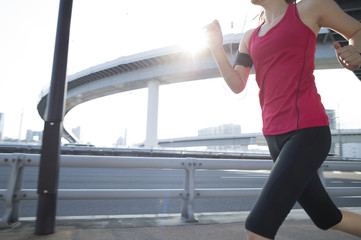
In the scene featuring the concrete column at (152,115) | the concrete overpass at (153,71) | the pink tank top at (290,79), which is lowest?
the pink tank top at (290,79)

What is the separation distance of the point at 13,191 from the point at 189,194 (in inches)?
79.3

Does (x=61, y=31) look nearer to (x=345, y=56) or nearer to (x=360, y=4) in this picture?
(x=345, y=56)

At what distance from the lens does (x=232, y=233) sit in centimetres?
272

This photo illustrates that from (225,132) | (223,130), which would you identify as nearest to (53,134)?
(225,132)

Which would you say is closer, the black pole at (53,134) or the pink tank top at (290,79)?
the pink tank top at (290,79)

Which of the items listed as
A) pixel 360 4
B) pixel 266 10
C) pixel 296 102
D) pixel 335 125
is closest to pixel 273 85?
pixel 296 102

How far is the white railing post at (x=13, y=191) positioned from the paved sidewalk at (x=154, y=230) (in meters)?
0.15

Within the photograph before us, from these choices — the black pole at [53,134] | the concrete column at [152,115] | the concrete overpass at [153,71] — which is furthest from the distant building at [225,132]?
the black pole at [53,134]

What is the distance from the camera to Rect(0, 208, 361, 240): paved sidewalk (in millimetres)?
2496

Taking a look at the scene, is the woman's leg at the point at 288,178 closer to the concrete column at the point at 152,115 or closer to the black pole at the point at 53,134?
the black pole at the point at 53,134

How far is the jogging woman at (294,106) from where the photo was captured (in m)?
1.23

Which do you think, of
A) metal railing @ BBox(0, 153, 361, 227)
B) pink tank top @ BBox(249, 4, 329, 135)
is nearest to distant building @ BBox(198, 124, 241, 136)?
metal railing @ BBox(0, 153, 361, 227)

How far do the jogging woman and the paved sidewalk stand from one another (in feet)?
4.62

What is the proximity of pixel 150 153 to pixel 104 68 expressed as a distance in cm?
1460
